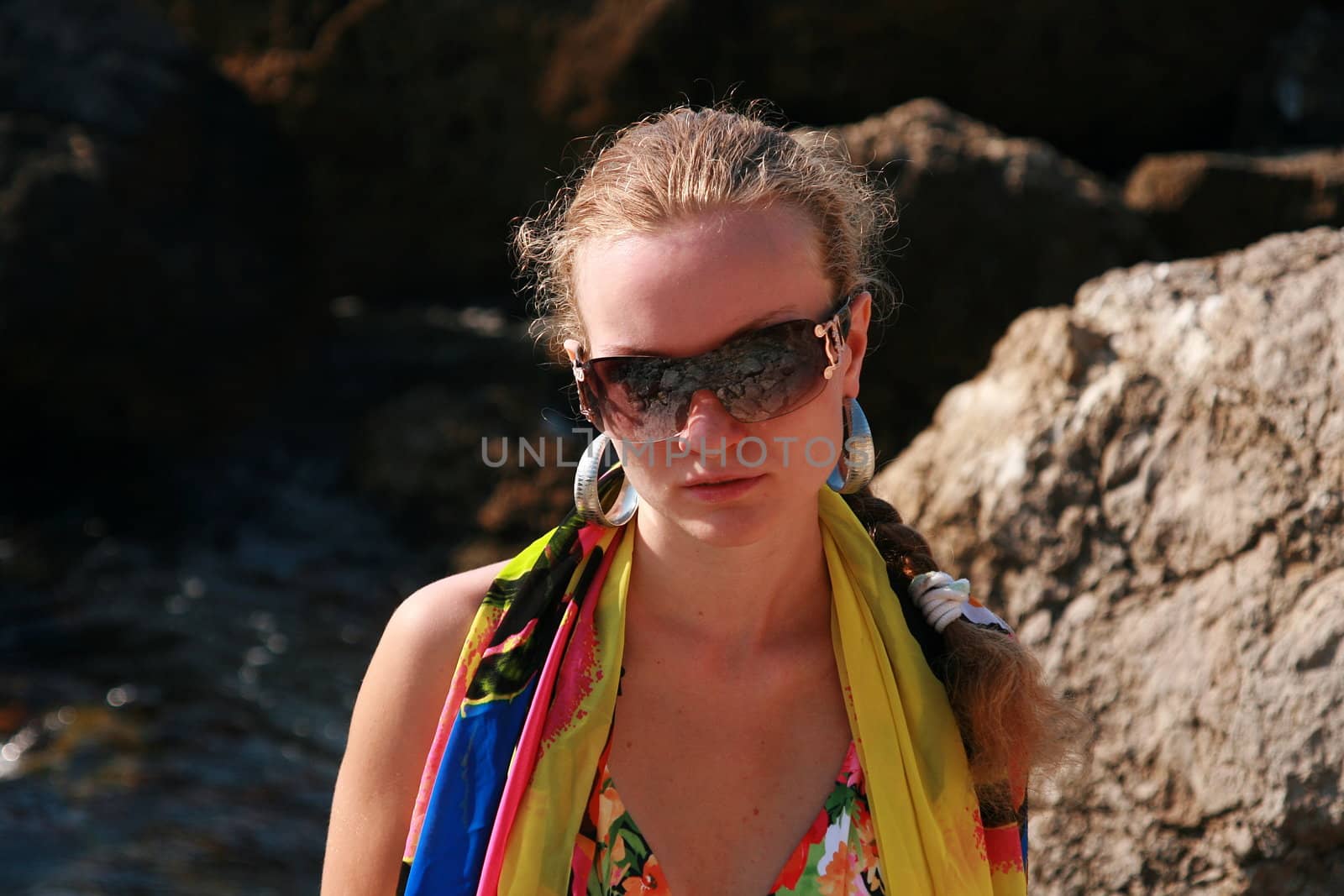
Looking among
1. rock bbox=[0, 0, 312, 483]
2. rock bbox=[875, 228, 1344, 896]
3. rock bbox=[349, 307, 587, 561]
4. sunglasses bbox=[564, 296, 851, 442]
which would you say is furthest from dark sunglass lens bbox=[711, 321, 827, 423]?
rock bbox=[0, 0, 312, 483]

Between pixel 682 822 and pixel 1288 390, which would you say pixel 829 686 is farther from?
pixel 1288 390

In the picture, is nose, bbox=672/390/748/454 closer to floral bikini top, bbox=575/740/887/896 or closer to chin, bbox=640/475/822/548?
chin, bbox=640/475/822/548

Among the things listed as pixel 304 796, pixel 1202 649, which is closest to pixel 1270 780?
pixel 1202 649

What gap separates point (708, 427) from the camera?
1.98m

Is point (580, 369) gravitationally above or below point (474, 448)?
below

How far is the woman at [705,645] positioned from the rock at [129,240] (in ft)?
19.7

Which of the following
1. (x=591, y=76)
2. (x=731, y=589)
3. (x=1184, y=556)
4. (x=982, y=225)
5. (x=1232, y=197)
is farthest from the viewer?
(x=591, y=76)

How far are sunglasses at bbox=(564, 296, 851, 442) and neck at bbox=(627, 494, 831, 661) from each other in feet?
0.70

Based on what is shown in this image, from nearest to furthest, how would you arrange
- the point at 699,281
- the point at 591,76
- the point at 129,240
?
the point at 699,281 → the point at 129,240 → the point at 591,76

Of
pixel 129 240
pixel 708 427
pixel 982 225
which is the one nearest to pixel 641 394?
pixel 708 427

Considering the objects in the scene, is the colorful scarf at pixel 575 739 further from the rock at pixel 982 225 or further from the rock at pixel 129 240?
the rock at pixel 129 240

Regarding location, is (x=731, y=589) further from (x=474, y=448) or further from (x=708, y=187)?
(x=474, y=448)

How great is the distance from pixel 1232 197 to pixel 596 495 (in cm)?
579

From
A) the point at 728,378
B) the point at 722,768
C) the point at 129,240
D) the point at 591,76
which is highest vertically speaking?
the point at 591,76
